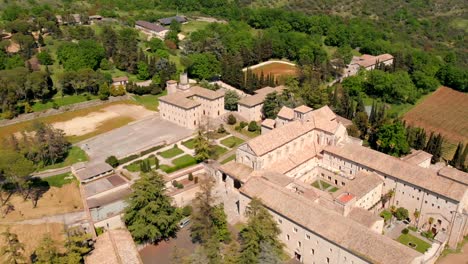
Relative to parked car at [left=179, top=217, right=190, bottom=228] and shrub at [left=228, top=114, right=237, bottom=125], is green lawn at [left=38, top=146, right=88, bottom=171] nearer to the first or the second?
parked car at [left=179, top=217, right=190, bottom=228]

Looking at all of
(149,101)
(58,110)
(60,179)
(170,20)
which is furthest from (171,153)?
(170,20)

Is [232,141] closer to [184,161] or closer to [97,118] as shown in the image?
[184,161]

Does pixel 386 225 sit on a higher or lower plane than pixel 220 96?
lower

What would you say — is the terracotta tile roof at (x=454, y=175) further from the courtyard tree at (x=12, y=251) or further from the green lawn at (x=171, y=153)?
the courtyard tree at (x=12, y=251)

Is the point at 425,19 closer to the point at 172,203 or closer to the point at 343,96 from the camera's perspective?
the point at 343,96

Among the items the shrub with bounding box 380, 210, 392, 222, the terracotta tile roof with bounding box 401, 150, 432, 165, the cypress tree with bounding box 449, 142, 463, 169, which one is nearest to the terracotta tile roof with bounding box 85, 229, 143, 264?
the shrub with bounding box 380, 210, 392, 222

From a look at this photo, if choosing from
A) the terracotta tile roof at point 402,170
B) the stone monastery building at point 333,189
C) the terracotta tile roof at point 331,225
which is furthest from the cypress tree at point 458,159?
the terracotta tile roof at point 331,225

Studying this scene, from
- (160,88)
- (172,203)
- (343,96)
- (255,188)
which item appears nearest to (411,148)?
(343,96)
